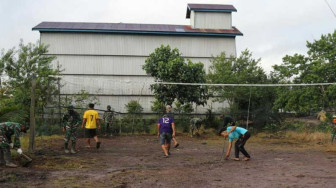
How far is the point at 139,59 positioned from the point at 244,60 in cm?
781

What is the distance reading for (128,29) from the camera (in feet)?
94.7

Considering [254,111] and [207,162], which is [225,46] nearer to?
[254,111]

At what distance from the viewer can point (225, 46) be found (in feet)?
96.6

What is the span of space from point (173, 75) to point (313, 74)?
23.2 ft

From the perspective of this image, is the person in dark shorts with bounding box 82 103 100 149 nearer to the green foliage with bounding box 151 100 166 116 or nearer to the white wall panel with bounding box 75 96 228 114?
the green foliage with bounding box 151 100 166 116

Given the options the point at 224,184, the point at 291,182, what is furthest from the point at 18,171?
the point at 291,182

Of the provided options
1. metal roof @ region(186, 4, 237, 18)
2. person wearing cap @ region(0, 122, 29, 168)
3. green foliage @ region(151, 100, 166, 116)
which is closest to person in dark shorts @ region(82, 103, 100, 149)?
person wearing cap @ region(0, 122, 29, 168)

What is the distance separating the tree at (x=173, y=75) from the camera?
20469mm

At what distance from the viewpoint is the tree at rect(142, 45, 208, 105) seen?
20.5 meters

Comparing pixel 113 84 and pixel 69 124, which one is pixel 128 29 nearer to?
pixel 113 84

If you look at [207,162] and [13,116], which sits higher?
[13,116]

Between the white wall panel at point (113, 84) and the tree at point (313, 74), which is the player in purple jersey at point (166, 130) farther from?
the white wall panel at point (113, 84)

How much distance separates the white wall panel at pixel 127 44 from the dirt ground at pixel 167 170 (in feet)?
55.0

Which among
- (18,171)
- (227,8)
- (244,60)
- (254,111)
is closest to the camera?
(18,171)
